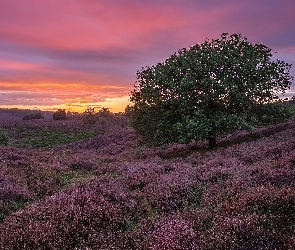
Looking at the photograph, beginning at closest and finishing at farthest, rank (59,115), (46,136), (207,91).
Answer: (207,91)
(46,136)
(59,115)

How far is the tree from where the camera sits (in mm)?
17688

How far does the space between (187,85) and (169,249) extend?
1380 cm

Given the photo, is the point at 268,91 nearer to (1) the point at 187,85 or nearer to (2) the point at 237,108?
(2) the point at 237,108

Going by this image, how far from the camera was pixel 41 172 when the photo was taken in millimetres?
14406

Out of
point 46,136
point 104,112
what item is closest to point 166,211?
point 46,136

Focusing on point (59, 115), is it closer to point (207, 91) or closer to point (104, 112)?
point (104, 112)

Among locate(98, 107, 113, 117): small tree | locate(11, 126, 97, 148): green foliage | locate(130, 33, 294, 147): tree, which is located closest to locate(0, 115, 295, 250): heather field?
locate(130, 33, 294, 147): tree

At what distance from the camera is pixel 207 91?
18000mm

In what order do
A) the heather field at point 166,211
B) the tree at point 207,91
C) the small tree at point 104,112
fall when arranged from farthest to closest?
the small tree at point 104,112 < the tree at point 207,91 < the heather field at point 166,211

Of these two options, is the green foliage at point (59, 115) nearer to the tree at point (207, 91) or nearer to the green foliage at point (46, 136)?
the green foliage at point (46, 136)

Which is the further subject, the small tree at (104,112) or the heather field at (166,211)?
the small tree at (104,112)

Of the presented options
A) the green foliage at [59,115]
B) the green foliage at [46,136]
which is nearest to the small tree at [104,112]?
the green foliage at [59,115]

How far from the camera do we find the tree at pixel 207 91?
1769 centimetres

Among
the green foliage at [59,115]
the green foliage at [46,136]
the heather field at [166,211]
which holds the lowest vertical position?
the green foliage at [46,136]
